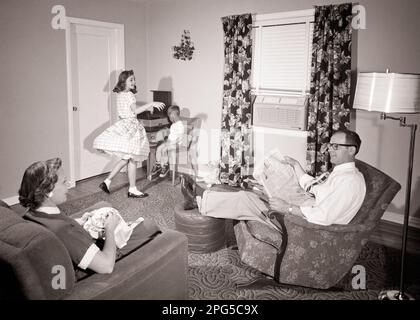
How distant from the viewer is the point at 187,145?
5230 millimetres

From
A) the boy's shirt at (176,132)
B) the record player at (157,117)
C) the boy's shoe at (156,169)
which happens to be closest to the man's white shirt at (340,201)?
the boy's shirt at (176,132)

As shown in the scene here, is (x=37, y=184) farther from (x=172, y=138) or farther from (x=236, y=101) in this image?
(x=236, y=101)

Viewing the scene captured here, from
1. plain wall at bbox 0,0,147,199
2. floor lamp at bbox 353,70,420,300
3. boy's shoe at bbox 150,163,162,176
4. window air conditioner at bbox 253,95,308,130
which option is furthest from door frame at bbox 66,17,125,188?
floor lamp at bbox 353,70,420,300

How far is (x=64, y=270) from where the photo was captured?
1.53 meters

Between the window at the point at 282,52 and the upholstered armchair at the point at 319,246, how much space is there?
221cm

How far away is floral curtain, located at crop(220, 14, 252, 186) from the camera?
4.77 m

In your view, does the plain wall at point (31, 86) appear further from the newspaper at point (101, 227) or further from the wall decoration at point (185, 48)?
the newspaper at point (101, 227)

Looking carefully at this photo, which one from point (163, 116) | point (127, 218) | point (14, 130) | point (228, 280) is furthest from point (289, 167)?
point (14, 130)

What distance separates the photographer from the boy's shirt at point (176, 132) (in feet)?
16.3

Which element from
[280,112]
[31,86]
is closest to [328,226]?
[280,112]

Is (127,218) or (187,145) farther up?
(187,145)

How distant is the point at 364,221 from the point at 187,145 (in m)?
3.14
